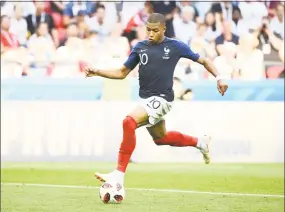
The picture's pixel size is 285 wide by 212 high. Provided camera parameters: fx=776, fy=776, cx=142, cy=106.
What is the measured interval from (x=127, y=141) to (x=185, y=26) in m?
9.16

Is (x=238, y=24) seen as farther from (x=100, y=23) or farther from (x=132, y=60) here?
(x=132, y=60)

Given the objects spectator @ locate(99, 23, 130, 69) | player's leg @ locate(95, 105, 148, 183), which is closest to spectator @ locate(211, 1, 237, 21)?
spectator @ locate(99, 23, 130, 69)

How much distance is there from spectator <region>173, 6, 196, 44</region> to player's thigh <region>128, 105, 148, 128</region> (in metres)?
8.57

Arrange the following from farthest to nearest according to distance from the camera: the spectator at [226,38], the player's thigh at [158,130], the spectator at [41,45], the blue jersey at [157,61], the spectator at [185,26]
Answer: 1. the spectator at [185,26]
2. the spectator at [226,38]
3. the spectator at [41,45]
4. the player's thigh at [158,130]
5. the blue jersey at [157,61]

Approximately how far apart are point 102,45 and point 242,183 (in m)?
6.38

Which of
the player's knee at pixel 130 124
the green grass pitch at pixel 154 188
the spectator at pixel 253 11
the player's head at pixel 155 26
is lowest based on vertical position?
the green grass pitch at pixel 154 188

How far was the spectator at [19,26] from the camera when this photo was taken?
1675 cm

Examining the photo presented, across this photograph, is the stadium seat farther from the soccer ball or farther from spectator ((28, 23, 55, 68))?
the soccer ball

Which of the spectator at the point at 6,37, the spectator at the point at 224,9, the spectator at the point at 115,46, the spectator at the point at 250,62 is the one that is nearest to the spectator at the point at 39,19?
→ the spectator at the point at 6,37

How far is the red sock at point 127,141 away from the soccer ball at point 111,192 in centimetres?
20

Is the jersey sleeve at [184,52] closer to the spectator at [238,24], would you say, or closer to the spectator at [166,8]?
the spectator at [238,24]

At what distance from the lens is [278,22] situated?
16859mm

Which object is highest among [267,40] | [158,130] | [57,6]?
[57,6]

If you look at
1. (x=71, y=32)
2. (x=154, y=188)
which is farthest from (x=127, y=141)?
(x=71, y=32)
